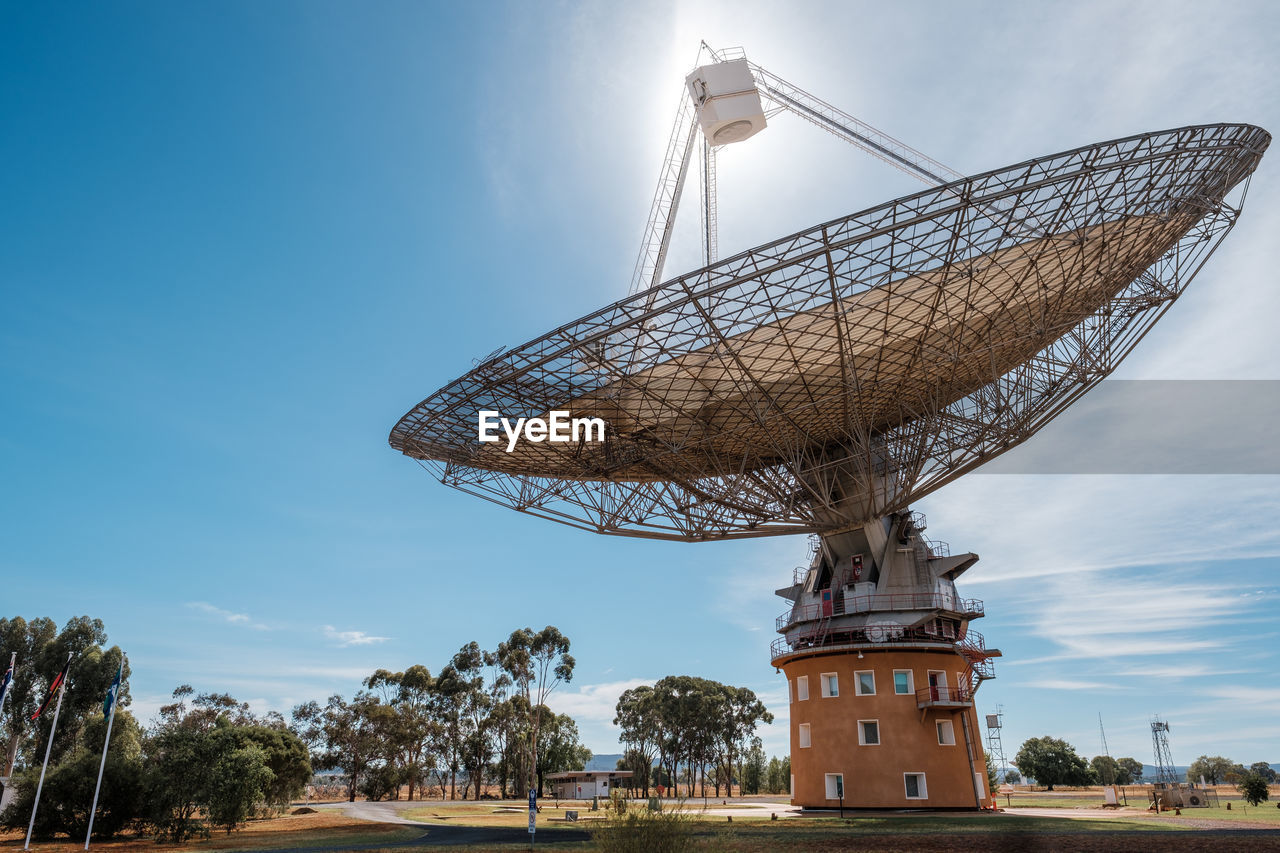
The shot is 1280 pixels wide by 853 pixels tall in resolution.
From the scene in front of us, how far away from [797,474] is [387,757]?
59094mm

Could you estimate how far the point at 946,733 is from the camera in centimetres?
3997

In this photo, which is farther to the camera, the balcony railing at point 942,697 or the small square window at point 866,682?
the small square window at point 866,682

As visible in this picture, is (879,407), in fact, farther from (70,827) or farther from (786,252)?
(70,827)

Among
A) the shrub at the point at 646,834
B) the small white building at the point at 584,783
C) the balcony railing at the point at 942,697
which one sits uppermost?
the balcony railing at the point at 942,697

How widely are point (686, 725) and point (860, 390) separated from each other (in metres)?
71.3

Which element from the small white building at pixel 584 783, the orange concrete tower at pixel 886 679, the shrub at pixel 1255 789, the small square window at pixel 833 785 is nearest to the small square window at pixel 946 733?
the orange concrete tower at pixel 886 679

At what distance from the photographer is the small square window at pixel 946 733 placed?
39.8 m

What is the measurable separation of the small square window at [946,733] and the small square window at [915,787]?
2.13m

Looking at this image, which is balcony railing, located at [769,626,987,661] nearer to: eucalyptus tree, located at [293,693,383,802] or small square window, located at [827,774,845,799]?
small square window, located at [827,774,845,799]

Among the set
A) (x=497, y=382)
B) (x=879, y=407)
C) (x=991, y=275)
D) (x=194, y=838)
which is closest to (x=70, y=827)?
(x=194, y=838)

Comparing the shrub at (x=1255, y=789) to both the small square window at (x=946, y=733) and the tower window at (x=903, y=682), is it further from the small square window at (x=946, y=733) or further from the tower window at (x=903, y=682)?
the tower window at (x=903, y=682)

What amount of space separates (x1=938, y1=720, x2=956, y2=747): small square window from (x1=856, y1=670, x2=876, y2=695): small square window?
12.3 ft

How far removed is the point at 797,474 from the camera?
37188 millimetres

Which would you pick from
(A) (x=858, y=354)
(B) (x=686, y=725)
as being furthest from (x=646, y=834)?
(B) (x=686, y=725)
